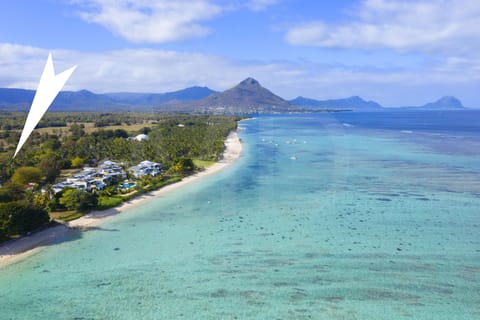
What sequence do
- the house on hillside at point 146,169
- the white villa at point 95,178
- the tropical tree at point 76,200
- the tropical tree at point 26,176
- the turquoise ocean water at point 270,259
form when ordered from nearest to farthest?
the turquoise ocean water at point 270,259, the tropical tree at point 76,200, the white villa at point 95,178, the tropical tree at point 26,176, the house on hillside at point 146,169

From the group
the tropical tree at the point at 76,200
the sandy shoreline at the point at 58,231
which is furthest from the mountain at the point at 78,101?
the tropical tree at the point at 76,200

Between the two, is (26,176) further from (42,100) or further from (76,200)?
(42,100)

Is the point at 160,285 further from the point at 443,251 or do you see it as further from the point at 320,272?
the point at 443,251

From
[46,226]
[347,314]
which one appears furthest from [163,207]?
[347,314]

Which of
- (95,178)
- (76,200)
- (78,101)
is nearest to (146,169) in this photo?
(95,178)

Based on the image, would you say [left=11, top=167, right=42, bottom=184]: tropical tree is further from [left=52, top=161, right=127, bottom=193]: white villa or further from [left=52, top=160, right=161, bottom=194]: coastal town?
[left=52, top=161, right=127, bottom=193]: white villa

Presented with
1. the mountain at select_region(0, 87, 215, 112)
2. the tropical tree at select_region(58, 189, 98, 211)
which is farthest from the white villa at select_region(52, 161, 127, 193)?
the mountain at select_region(0, 87, 215, 112)

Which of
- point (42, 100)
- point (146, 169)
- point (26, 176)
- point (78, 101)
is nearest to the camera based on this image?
point (42, 100)

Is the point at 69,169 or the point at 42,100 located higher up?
the point at 42,100

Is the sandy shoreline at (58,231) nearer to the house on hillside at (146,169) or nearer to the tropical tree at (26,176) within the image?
the house on hillside at (146,169)
